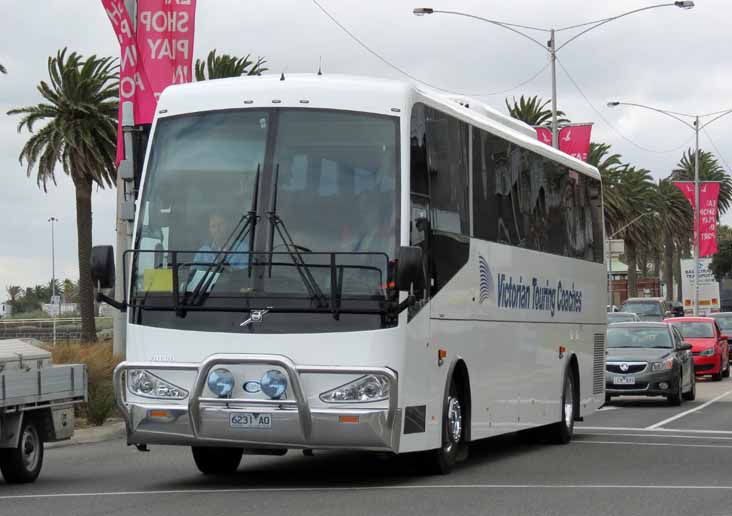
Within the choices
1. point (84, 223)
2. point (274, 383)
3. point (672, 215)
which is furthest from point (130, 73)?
point (672, 215)

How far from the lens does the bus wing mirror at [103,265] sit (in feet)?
40.4

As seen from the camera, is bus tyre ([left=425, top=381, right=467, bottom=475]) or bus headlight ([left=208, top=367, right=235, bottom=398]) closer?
bus headlight ([left=208, top=367, right=235, bottom=398])

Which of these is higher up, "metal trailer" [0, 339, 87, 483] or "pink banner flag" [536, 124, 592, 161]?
"pink banner flag" [536, 124, 592, 161]

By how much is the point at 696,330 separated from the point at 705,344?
0.69 m


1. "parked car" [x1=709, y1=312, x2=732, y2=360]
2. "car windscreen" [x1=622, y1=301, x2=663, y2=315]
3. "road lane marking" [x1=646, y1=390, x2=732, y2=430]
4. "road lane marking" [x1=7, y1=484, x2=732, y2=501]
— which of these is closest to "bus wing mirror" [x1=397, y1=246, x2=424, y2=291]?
"road lane marking" [x1=7, y1=484, x2=732, y2=501]

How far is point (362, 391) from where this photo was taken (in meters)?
12.3

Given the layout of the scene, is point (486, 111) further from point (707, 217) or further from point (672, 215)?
point (672, 215)

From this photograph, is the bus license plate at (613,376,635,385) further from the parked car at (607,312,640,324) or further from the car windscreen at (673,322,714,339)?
the parked car at (607,312,640,324)

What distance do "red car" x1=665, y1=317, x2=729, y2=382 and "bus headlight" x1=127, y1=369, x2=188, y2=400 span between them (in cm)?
2674

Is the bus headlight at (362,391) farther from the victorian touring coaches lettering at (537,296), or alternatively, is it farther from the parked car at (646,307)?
the parked car at (646,307)

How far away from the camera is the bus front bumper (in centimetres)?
1222

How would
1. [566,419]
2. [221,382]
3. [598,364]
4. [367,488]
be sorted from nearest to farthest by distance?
[221,382], [367,488], [566,419], [598,364]

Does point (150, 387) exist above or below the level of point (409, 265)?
below

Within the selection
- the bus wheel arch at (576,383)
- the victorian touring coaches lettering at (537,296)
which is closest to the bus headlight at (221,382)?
the victorian touring coaches lettering at (537,296)
